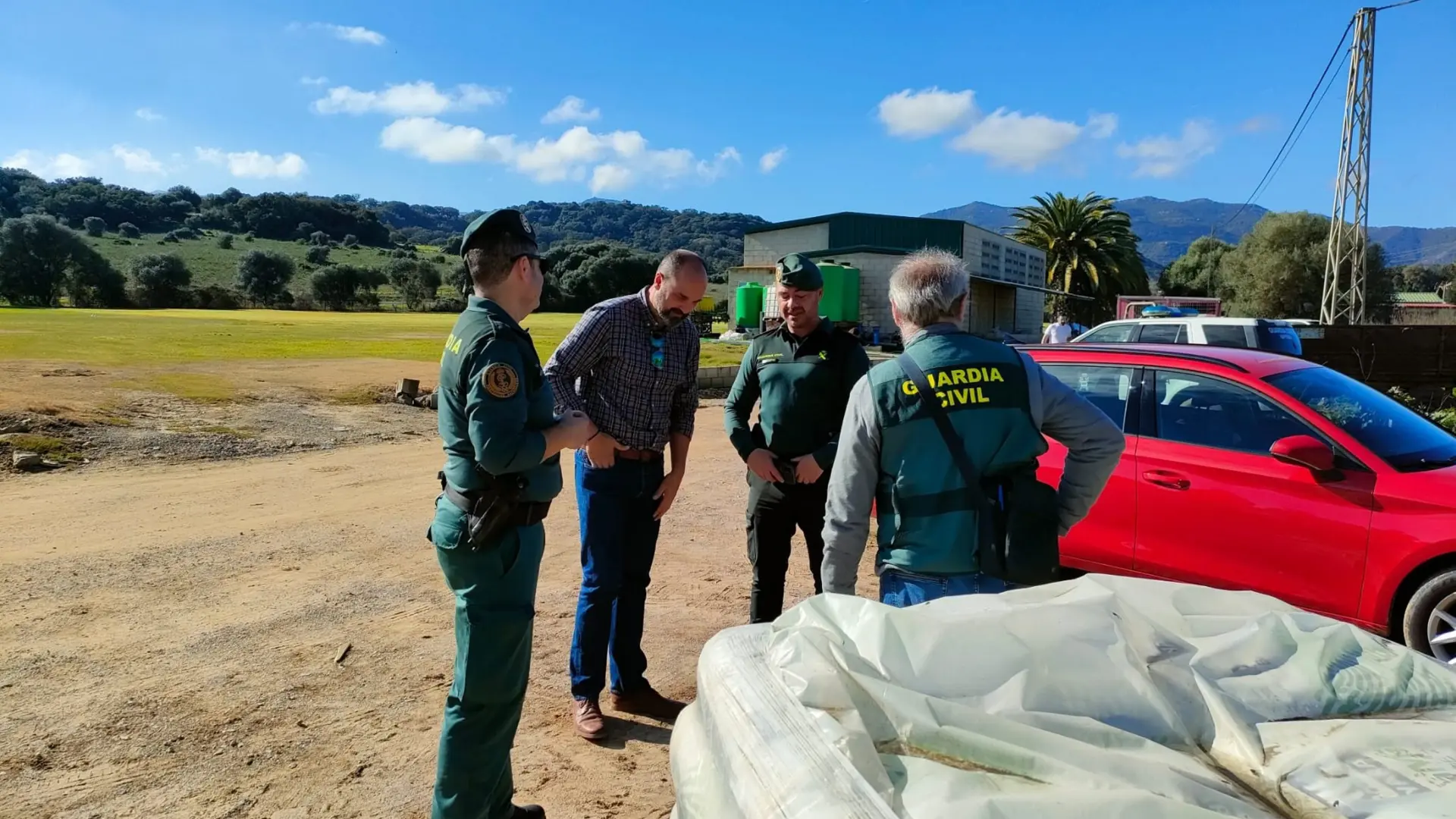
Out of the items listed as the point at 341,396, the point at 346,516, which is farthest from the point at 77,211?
the point at 346,516

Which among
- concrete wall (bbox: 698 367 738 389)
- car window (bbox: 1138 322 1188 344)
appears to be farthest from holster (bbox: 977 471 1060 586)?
concrete wall (bbox: 698 367 738 389)

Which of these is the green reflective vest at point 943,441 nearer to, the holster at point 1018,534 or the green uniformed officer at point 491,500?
the holster at point 1018,534

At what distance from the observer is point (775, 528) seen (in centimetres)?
363

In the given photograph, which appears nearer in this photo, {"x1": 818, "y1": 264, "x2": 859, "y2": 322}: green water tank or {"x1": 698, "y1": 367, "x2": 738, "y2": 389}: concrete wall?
{"x1": 698, "y1": 367, "x2": 738, "y2": 389}: concrete wall

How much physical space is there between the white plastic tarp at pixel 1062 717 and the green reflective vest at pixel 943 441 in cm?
55

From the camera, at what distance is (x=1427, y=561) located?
3719 mm

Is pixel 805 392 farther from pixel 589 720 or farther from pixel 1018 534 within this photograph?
pixel 589 720

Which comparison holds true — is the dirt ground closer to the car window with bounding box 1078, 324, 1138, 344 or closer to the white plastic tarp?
the white plastic tarp

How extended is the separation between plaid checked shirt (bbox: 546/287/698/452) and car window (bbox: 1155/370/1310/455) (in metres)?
2.83

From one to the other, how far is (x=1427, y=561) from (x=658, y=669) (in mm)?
3521

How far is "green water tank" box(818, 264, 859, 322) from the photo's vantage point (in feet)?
102

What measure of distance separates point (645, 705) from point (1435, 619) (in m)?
3.52

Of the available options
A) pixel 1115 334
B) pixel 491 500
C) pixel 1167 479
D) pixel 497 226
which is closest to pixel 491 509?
pixel 491 500

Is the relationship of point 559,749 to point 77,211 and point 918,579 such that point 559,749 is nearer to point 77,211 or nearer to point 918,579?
point 918,579
